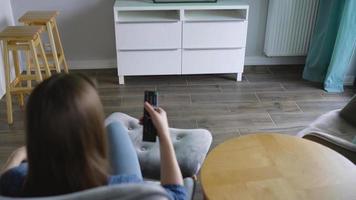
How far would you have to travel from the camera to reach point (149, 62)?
3266 millimetres

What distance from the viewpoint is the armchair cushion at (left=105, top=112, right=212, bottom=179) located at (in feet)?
5.56

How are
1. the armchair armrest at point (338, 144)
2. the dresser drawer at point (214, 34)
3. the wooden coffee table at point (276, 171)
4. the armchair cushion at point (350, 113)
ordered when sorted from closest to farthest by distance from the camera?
the wooden coffee table at point (276, 171)
the armchair armrest at point (338, 144)
the armchair cushion at point (350, 113)
the dresser drawer at point (214, 34)

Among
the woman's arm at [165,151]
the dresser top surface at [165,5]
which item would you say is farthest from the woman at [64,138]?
the dresser top surface at [165,5]

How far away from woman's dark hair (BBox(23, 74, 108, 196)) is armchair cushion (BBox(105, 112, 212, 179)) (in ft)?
2.79

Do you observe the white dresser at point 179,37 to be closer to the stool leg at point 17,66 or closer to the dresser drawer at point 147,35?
the dresser drawer at point 147,35

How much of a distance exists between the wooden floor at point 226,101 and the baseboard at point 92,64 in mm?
59

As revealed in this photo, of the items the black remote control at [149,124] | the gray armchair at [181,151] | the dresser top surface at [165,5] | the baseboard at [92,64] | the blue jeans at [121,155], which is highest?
the dresser top surface at [165,5]

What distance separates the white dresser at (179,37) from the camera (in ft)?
10.2

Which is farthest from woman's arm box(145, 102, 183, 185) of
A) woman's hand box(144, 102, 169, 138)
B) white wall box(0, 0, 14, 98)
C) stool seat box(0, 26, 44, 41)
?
white wall box(0, 0, 14, 98)

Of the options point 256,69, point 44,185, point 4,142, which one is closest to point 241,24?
point 256,69

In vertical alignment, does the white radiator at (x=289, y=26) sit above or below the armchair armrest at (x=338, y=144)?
above

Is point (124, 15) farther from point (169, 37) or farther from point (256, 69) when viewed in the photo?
point (256, 69)

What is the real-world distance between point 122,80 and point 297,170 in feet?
6.97

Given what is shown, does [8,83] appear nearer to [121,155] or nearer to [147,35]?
[147,35]
